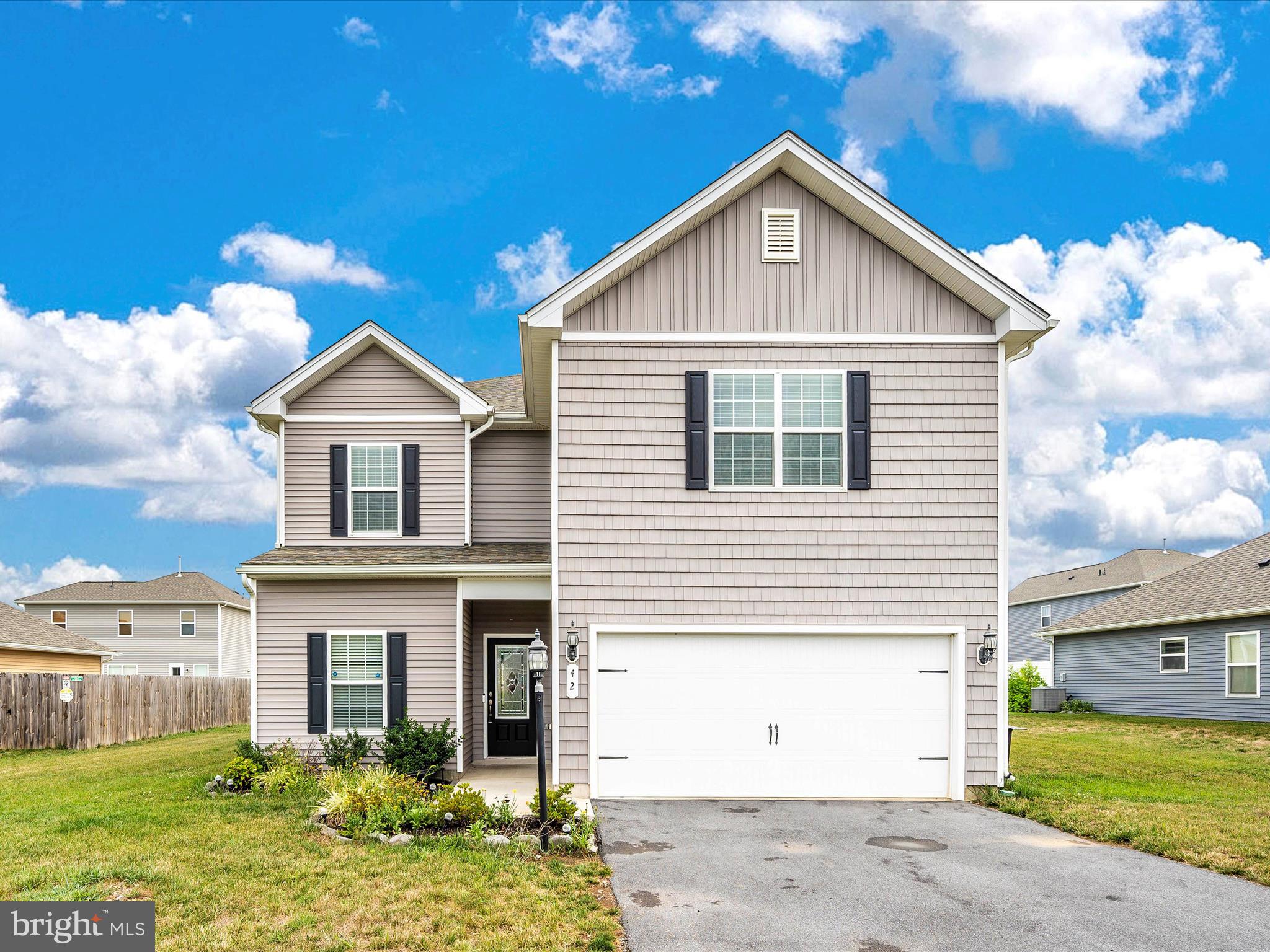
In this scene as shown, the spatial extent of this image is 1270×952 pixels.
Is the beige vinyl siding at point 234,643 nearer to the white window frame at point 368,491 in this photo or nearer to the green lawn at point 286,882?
the white window frame at point 368,491

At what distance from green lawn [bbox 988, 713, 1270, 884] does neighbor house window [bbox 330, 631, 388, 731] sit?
797 cm

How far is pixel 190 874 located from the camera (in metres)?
7.65

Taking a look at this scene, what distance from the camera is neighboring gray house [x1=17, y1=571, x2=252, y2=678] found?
124 ft

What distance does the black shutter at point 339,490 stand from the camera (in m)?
14.4

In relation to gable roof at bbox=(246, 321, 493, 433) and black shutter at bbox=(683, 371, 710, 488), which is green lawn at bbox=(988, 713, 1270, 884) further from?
gable roof at bbox=(246, 321, 493, 433)

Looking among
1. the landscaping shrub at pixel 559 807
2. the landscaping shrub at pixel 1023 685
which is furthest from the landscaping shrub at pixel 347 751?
the landscaping shrub at pixel 1023 685

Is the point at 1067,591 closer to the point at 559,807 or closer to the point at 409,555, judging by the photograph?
the point at 409,555

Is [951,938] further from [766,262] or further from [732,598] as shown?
[766,262]

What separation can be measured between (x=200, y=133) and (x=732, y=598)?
17.1m

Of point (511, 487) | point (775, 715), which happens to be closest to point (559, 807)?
point (775, 715)

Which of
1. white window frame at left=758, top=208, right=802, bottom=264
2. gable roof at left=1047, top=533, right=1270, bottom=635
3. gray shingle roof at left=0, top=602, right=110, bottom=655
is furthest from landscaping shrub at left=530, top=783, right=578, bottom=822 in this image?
gray shingle roof at left=0, top=602, right=110, bottom=655

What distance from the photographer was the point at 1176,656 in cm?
2358

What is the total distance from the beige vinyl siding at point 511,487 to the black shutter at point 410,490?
98cm

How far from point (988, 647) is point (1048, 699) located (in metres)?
19.5
